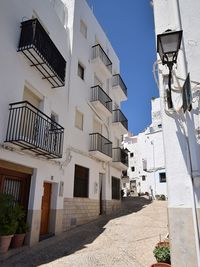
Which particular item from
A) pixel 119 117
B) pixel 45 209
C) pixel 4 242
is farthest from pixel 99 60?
pixel 4 242

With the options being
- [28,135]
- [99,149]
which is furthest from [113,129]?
Result: [28,135]

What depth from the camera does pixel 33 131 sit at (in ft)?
31.0

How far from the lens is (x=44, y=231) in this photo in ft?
35.0

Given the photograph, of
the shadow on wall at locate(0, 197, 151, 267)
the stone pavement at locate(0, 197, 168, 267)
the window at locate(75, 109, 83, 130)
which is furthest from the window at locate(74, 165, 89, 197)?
the window at locate(75, 109, 83, 130)

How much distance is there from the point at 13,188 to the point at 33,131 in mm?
2350

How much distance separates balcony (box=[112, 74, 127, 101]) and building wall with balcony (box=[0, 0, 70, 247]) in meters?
9.55

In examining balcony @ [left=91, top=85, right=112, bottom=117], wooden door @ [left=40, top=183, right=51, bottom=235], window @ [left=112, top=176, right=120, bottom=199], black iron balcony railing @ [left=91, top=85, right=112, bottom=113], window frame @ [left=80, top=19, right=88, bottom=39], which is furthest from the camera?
window @ [left=112, top=176, right=120, bottom=199]

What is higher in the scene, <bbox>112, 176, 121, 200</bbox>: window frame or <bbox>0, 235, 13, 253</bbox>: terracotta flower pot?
<bbox>112, 176, 121, 200</bbox>: window frame

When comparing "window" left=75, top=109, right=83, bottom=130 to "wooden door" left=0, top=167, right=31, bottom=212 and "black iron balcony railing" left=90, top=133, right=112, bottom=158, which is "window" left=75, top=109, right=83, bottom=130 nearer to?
"black iron balcony railing" left=90, top=133, right=112, bottom=158

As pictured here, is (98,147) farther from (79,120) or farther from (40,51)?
(40,51)

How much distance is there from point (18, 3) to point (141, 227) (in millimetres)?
11582

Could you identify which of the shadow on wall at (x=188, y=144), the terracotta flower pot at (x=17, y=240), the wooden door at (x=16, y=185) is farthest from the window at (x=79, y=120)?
the shadow on wall at (x=188, y=144)

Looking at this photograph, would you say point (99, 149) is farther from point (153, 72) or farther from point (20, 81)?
point (153, 72)

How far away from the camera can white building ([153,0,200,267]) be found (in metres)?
3.69
